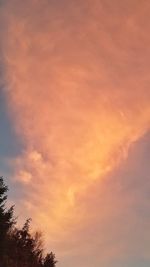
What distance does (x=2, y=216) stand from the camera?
211ft

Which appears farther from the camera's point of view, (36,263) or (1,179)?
(36,263)

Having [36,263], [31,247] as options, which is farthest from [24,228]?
[36,263]

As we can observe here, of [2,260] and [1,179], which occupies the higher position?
[1,179]

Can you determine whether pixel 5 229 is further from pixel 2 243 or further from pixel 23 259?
pixel 23 259

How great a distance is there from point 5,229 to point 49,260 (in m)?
41.7

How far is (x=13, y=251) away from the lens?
8288 centimetres

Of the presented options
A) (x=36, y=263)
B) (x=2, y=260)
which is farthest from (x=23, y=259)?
(x=2, y=260)

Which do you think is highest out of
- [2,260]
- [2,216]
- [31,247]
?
[31,247]

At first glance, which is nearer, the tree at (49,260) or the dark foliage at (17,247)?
the dark foliage at (17,247)

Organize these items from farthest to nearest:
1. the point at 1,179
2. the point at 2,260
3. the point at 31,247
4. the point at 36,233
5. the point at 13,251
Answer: the point at 36,233 < the point at 31,247 < the point at 13,251 < the point at 2,260 < the point at 1,179

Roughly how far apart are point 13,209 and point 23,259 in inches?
959

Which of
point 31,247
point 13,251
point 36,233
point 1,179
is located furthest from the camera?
point 36,233

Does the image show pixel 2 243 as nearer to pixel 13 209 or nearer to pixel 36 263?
pixel 13 209

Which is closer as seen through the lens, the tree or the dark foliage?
the dark foliage
